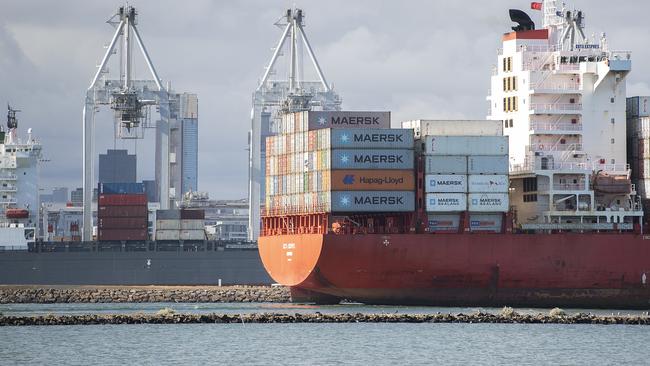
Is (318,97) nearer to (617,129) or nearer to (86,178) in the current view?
(86,178)

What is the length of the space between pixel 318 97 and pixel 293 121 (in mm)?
20340

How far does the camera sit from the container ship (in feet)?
253

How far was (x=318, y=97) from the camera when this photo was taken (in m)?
102

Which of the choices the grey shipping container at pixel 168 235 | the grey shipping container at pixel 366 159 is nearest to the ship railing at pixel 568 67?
the grey shipping container at pixel 366 159

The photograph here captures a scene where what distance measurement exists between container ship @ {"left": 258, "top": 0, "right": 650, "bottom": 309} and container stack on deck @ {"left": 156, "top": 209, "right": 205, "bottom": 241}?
2102 centimetres

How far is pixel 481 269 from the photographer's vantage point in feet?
255

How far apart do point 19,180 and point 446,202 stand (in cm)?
3821

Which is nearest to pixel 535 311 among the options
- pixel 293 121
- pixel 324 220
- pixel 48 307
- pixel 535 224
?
pixel 535 224

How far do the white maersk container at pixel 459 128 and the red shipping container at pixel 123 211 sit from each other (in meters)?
27.6

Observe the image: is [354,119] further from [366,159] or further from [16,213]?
[16,213]

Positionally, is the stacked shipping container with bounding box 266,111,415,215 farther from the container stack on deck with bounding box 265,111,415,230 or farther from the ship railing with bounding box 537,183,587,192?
the ship railing with bounding box 537,183,587,192

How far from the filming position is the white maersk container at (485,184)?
254ft

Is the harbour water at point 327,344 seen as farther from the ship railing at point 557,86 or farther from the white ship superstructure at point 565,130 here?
the ship railing at point 557,86

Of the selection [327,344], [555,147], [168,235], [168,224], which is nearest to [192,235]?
[168,235]
